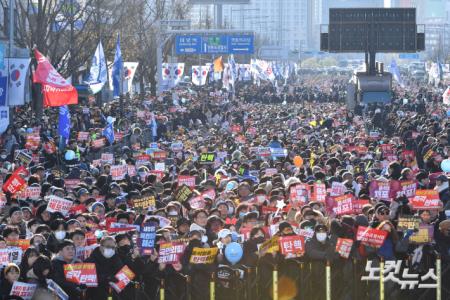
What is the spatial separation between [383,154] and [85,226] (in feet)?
41.5

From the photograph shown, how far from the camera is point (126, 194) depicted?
1969 centimetres

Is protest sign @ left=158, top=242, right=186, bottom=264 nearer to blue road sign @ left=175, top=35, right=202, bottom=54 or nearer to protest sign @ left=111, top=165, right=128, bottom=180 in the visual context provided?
protest sign @ left=111, top=165, right=128, bottom=180

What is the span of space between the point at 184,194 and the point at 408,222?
186 inches

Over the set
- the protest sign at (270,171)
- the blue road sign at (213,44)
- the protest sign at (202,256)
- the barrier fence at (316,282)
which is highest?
the blue road sign at (213,44)

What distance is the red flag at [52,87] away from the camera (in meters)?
27.6

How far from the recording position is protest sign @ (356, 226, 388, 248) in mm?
13930

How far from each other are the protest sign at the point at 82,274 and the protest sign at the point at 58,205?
4.04m

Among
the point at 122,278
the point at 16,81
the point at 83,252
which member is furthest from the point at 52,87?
the point at 122,278

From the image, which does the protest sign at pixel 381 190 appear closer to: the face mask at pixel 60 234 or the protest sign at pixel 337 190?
the protest sign at pixel 337 190

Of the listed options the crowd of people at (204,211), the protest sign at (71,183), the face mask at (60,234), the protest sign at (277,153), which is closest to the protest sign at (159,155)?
the crowd of people at (204,211)

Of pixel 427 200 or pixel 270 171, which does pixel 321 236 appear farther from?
pixel 270 171

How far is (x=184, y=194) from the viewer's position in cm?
1858

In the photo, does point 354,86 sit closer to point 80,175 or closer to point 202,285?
point 80,175

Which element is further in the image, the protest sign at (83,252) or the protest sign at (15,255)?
the protest sign at (83,252)
